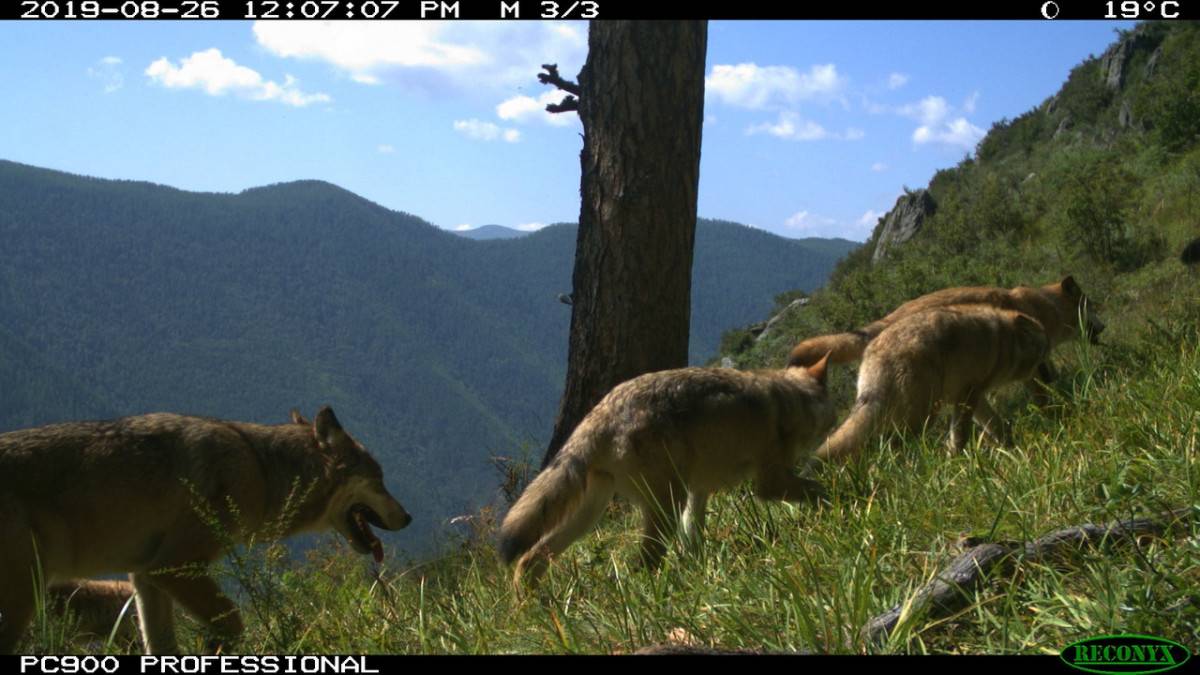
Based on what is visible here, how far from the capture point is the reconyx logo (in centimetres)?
308

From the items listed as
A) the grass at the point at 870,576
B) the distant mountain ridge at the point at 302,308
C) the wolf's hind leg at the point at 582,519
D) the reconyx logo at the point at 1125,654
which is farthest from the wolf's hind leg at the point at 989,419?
the distant mountain ridge at the point at 302,308

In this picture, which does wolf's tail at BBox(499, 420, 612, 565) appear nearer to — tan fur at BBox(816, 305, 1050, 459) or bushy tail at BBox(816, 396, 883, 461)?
bushy tail at BBox(816, 396, 883, 461)

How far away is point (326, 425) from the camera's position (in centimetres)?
735

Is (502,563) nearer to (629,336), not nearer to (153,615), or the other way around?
(153,615)

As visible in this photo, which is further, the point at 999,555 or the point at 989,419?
the point at 989,419

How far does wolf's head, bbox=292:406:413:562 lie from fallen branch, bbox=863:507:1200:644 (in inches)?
183

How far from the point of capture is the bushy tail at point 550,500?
5.55 metres

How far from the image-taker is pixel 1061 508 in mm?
4535

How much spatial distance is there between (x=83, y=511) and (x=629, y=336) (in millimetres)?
4231

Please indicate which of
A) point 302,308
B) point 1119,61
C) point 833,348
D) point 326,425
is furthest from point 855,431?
point 302,308

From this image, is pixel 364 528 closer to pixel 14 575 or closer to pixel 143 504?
pixel 143 504

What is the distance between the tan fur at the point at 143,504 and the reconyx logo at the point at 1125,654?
4.01 meters

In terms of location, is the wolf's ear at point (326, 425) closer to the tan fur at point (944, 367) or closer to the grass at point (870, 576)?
the grass at point (870, 576)

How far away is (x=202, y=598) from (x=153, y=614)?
2.06ft
